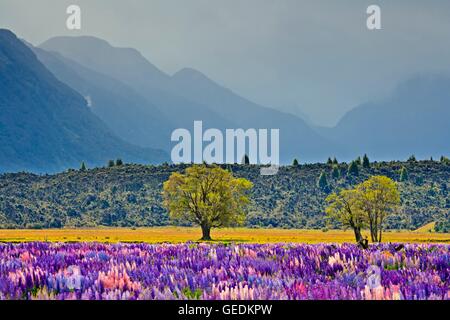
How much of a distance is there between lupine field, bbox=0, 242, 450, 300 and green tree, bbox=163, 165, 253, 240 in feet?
284

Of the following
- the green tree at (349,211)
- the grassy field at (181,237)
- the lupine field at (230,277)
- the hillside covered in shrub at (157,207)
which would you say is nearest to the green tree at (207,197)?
the grassy field at (181,237)

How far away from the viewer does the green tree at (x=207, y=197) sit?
324 feet

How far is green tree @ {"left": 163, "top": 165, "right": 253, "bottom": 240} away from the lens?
98.8 metres

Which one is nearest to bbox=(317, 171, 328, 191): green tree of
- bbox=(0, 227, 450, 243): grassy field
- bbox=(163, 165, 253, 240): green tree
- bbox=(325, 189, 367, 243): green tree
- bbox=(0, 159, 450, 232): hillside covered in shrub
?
bbox=(0, 159, 450, 232): hillside covered in shrub

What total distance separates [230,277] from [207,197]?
302 feet

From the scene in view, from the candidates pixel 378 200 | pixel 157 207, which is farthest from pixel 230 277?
pixel 157 207

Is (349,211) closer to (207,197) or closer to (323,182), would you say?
(207,197)

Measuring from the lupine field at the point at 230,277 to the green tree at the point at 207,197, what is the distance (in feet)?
284

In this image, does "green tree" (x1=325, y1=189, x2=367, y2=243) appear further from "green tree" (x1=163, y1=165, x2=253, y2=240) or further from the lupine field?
the lupine field

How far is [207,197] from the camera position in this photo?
10038 cm

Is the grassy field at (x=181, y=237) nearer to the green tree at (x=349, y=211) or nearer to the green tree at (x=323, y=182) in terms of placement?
the green tree at (x=349, y=211)

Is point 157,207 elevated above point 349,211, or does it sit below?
above
